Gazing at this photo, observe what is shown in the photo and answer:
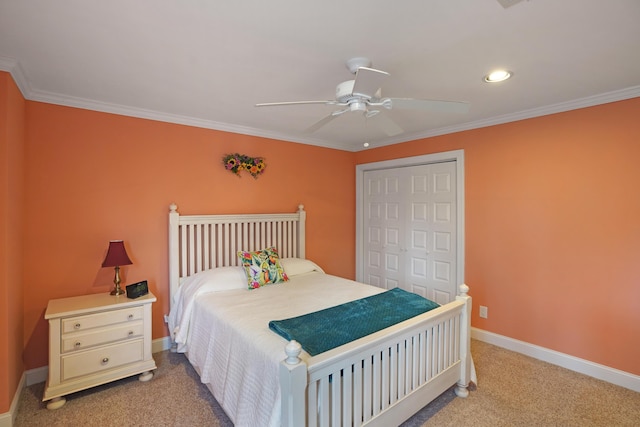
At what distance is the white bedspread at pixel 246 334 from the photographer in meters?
1.60

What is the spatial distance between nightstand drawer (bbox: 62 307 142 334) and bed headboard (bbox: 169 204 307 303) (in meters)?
0.51

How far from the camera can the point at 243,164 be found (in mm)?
3445

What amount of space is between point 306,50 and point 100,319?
8.07ft

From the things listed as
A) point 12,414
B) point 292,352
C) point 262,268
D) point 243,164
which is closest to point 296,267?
point 262,268

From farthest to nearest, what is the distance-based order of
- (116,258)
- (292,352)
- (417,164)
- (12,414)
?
(417,164), (116,258), (12,414), (292,352)

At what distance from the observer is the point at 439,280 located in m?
3.70

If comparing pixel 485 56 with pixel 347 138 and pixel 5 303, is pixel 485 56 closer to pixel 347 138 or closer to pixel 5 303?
pixel 347 138

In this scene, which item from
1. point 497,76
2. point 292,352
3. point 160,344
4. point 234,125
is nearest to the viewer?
point 292,352

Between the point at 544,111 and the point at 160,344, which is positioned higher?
the point at 544,111

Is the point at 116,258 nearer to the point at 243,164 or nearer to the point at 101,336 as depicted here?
the point at 101,336

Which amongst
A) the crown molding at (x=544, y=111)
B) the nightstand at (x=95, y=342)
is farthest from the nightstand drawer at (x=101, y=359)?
the crown molding at (x=544, y=111)

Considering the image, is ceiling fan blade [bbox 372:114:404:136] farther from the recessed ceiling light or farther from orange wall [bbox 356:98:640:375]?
orange wall [bbox 356:98:640:375]

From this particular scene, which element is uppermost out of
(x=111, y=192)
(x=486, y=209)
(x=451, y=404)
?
(x=111, y=192)

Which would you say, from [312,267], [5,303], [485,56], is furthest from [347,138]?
[5,303]
